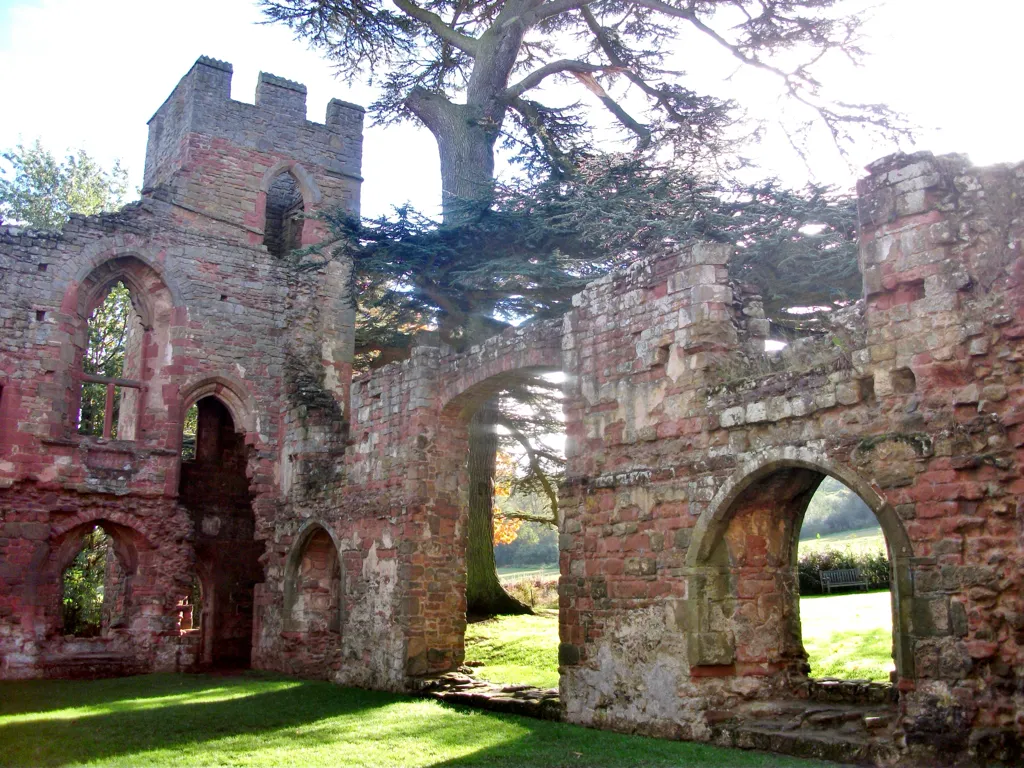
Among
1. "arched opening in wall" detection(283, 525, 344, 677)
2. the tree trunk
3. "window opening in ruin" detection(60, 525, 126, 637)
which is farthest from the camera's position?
"window opening in ruin" detection(60, 525, 126, 637)

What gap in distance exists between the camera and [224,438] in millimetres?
19141

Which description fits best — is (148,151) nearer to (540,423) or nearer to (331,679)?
(540,423)

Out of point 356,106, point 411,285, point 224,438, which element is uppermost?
point 356,106

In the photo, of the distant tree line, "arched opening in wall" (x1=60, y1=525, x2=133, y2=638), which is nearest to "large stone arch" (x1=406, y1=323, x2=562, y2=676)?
"arched opening in wall" (x1=60, y1=525, x2=133, y2=638)

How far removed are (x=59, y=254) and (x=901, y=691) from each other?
45.5 ft

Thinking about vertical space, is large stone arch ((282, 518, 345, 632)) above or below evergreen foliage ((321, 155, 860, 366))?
below

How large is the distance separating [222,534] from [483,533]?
5.79m

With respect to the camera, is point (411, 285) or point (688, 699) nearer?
point (688, 699)

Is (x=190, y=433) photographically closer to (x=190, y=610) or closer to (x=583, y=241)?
(x=190, y=610)

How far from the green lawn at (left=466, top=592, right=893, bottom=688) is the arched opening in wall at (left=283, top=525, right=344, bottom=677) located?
7.00 ft

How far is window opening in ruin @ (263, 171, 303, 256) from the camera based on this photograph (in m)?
19.5

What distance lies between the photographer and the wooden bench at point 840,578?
18531 millimetres

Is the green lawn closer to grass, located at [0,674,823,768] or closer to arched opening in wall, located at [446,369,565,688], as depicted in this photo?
arched opening in wall, located at [446,369,565,688]

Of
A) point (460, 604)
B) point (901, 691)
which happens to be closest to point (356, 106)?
point (460, 604)
